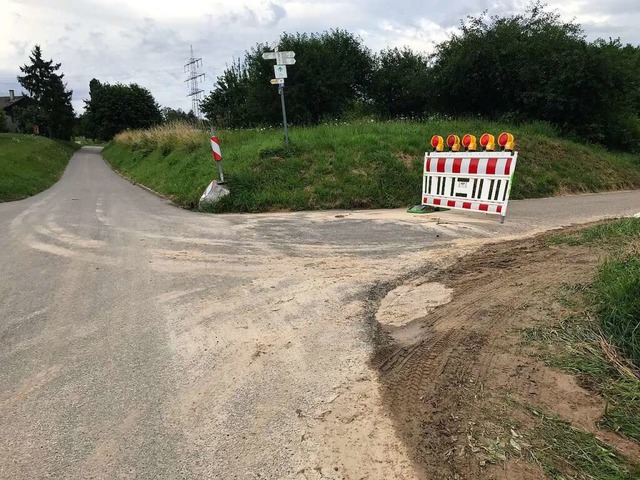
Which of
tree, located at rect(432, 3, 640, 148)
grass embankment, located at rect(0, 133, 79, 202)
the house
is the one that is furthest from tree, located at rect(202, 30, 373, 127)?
the house

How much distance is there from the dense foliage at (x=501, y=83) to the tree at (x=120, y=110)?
137 feet

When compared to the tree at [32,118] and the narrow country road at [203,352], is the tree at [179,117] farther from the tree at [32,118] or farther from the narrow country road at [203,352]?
the narrow country road at [203,352]

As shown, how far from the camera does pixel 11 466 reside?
2.34 m

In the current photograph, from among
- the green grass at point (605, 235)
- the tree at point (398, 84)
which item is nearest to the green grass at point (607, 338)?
the green grass at point (605, 235)

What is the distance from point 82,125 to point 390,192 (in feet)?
315

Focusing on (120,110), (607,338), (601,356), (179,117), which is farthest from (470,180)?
(120,110)

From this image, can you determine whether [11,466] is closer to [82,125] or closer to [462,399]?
[462,399]

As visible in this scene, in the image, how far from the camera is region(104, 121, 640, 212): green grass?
10.3 m

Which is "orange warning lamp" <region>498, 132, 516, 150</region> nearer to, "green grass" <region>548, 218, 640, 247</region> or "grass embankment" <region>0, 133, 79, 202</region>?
"green grass" <region>548, 218, 640, 247</region>

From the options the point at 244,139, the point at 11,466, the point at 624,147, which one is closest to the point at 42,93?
the point at 244,139

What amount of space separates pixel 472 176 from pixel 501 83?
13.2m

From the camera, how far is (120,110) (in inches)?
2382

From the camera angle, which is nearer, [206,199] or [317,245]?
[317,245]

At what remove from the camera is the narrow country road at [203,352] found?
2.38m
